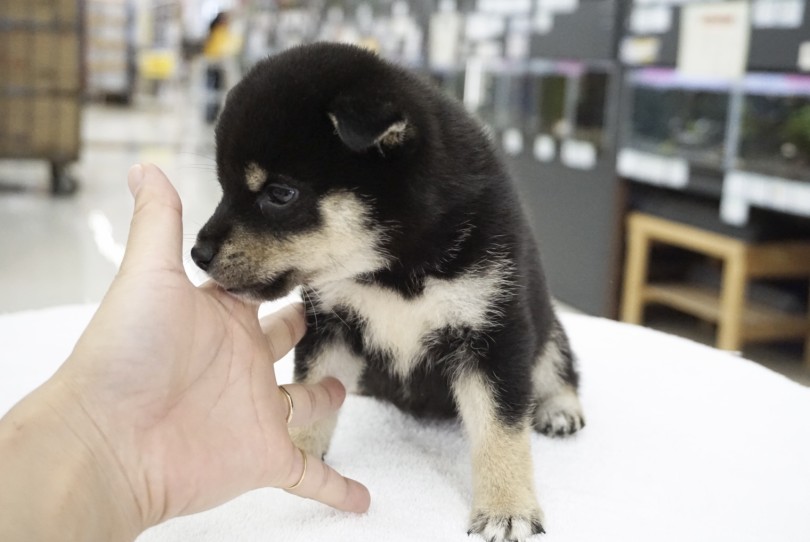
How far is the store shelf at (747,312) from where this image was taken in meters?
3.08

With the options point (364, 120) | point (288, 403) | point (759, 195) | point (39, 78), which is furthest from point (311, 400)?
point (39, 78)

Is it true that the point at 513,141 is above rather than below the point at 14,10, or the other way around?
below

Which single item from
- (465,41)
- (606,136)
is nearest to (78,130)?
(465,41)

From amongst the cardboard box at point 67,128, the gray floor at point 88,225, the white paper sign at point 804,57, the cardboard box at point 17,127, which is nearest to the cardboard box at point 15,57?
the cardboard box at point 17,127

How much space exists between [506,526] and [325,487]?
0.28 meters

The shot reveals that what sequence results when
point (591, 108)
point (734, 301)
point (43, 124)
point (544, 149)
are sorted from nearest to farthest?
point (734, 301)
point (591, 108)
point (544, 149)
point (43, 124)

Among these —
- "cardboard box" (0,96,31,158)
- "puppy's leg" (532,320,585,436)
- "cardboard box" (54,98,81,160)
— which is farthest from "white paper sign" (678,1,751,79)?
"cardboard box" (0,96,31,158)

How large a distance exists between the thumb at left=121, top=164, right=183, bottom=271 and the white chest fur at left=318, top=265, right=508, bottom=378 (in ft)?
0.94

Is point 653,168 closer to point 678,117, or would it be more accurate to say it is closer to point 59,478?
point 678,117

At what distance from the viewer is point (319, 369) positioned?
144 cm

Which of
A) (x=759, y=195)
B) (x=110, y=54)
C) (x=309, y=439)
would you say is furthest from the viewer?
(x=110, y=54)

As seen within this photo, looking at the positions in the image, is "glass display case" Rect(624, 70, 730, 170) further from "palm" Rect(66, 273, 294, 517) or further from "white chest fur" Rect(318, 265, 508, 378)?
"palm" Rect(66, 273, 294, 517)

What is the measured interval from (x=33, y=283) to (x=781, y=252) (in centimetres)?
317

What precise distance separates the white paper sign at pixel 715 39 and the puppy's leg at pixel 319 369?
205 centimetres
